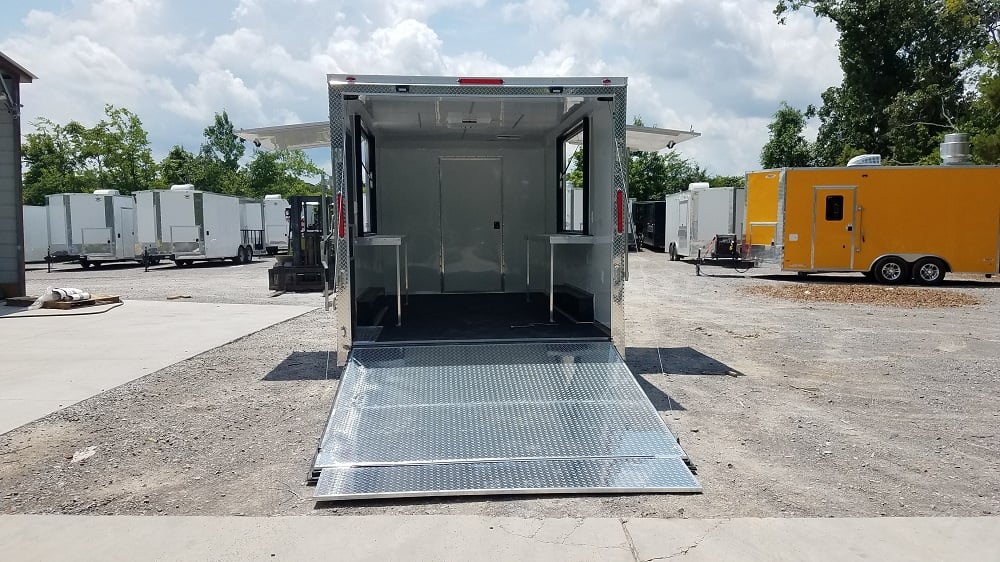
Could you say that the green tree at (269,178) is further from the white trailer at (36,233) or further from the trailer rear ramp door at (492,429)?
the trailer rear ramp door at (492,429)

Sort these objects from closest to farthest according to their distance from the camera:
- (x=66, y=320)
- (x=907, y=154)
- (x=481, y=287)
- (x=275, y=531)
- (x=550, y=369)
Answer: (x=275, y=531) → (x=550, y=369) → (x=481, y=287) → (x=66, y=320) → (x=907, y=154)

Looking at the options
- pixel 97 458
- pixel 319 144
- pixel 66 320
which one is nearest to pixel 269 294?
pixel 66 320

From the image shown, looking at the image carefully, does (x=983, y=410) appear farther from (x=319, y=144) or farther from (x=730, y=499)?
(x=319, y=144)

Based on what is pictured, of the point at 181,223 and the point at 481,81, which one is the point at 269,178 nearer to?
the point at 181,223

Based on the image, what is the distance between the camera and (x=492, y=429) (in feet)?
14.8

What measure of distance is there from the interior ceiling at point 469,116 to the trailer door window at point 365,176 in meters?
0.23

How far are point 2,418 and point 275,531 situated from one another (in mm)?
3439

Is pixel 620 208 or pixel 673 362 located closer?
pixel 620 208

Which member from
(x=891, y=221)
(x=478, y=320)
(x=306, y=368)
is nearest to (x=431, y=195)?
(x=478, y=320)

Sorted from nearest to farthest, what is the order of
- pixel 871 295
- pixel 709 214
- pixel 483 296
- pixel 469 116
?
pixel 469 116 → pixel 483 296 → pixel 871 295 → pixel 709 214

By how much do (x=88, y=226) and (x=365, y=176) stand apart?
19.3 metres

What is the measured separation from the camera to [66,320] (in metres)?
11.0

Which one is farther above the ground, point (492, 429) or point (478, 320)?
point (478, 320)

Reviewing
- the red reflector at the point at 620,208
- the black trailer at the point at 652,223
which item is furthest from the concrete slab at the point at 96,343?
the black trailer at the point at 652,223
